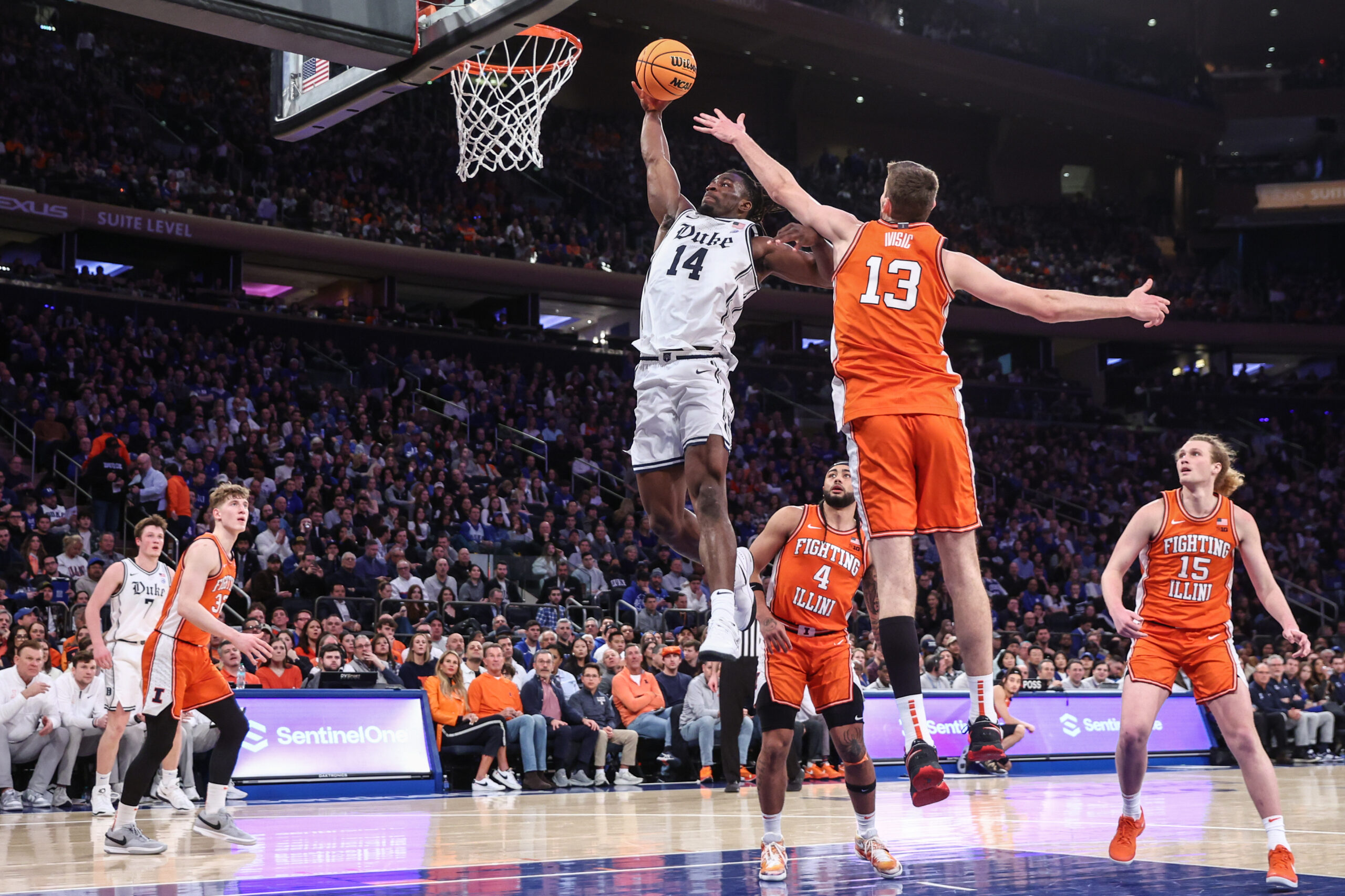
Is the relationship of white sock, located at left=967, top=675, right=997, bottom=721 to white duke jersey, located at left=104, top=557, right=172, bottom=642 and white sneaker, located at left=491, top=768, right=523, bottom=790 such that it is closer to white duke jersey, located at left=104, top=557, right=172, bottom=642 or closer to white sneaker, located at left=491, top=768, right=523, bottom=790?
white duke jersey, located at left=104, top=557, right=172, bottom=642

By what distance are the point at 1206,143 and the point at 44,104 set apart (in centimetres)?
3195

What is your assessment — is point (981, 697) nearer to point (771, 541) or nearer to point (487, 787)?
point (771, 541)

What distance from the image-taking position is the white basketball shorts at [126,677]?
35.5 ft

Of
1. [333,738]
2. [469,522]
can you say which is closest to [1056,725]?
[469,522]

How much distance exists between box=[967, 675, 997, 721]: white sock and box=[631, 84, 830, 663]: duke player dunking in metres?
1.38

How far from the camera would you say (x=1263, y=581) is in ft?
23.2

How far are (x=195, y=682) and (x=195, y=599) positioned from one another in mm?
580

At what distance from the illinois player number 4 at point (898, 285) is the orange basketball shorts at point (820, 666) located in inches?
101

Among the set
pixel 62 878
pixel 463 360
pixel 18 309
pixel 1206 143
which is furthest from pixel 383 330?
pixel 1206 143

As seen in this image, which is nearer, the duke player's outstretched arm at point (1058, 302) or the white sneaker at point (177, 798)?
the duke player's outstretched arm at point (1058, 302)

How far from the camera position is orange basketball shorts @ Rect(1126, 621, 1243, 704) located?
7.00 metres

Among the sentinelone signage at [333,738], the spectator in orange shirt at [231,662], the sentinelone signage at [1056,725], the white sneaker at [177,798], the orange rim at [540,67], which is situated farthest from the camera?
the sentinelone signage at [1056,725]

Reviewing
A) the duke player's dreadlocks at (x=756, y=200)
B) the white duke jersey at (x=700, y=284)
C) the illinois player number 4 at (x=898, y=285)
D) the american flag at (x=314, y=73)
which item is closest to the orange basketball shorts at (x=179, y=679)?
the white duke jersey at (x=700, y=284)

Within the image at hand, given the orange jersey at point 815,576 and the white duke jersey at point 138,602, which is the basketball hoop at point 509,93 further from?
the orange jersey at point 815,576
